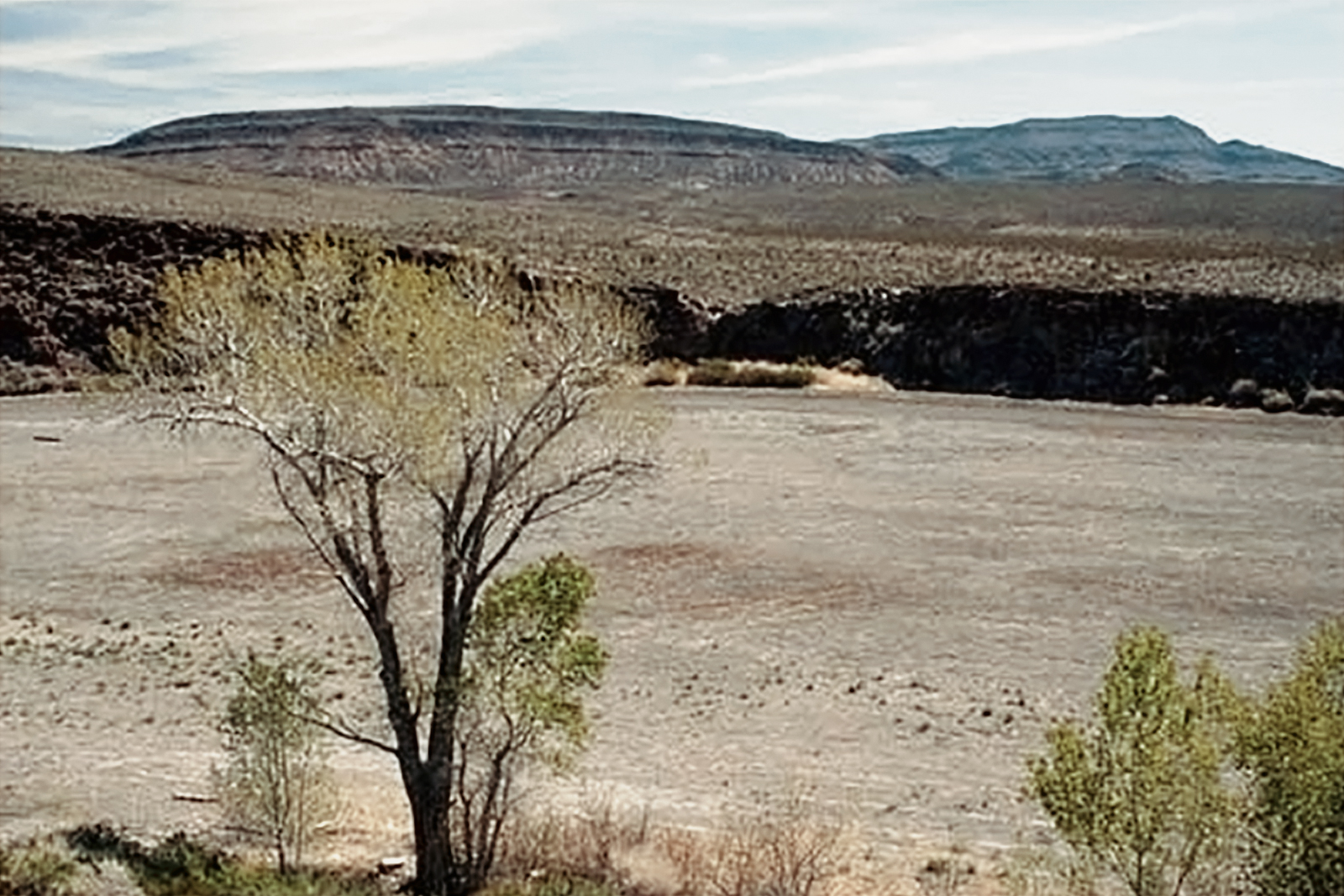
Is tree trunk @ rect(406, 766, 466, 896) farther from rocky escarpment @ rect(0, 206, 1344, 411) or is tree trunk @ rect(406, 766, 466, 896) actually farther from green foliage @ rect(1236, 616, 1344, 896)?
rocky escarpment @ rect(0, 206, 1344, 411)

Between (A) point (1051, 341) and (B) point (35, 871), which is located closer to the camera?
(B) point (35, 871)

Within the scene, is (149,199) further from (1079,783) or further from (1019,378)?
(1079,783)

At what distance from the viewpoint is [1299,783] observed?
13.3 meters

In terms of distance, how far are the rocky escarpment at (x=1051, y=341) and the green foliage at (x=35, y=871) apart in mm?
34244

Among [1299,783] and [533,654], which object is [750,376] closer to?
[533,654]

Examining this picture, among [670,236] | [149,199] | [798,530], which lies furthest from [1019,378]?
[149,199]

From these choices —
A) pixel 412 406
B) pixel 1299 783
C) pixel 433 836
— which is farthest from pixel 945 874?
pixel 412 406

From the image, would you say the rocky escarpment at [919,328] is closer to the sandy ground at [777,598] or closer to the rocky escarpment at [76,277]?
the rocky escarpment at [76,277]

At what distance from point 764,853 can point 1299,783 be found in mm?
6696

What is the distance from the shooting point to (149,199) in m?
63.2

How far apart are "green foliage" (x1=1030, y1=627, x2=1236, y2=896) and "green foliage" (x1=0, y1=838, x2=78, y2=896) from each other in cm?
927

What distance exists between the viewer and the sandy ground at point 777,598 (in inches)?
864

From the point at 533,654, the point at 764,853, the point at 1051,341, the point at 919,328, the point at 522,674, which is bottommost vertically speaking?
the point at 764,853

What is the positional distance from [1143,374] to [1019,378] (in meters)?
3.12
